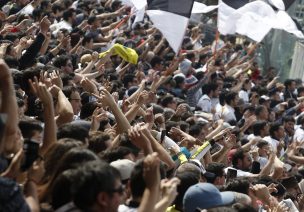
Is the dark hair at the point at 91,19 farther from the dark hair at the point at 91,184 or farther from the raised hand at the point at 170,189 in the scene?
the dark hair at the point at 91,184

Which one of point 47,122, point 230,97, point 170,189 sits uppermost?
point 170,189

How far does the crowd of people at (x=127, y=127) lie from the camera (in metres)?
4.43

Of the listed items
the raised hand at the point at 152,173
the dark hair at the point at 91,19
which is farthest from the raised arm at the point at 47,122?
the dark hair at the point at 91,19

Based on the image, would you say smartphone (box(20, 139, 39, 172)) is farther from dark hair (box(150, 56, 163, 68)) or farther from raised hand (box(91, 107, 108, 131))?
dark hair (box(150, 56, 163, 68))

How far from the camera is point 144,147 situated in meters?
5.66

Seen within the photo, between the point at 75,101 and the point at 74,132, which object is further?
the point at 75,101

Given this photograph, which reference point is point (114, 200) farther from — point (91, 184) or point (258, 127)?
point (258, 127)

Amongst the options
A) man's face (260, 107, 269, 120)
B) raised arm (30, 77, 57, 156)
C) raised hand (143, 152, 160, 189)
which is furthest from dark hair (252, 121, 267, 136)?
raised hand (143, 152, 160, 189)

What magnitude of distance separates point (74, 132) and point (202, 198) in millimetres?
937

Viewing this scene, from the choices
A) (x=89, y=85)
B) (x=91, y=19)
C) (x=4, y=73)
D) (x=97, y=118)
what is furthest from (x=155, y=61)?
(x=4, y=73)

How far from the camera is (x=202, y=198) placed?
17.5 ft

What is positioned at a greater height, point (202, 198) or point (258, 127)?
point (202, 198)

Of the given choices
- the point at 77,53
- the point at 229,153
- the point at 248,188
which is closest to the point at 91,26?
the point at 77,53

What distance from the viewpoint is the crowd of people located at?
443cm
